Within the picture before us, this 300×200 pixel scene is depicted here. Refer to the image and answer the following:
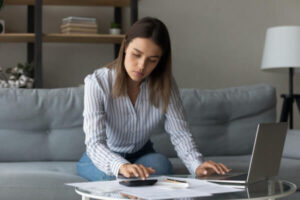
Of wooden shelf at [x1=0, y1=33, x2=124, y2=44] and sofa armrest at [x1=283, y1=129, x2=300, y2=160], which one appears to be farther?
wooden shelf at [x1=0, y1=33, x2=124, y2=44]

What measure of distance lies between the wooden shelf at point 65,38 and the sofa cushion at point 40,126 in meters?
0.89

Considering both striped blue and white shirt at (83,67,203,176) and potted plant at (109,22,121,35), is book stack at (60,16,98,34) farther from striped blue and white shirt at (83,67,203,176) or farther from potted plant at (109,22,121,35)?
striped blue and white shirt at (83,67,203,176)

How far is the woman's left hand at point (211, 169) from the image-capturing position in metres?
1.55

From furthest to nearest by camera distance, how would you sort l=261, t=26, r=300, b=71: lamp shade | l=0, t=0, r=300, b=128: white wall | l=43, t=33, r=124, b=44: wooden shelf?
l=0, t=0, r=300, b=128: white wall, l=261, t=26, r=300, b=71: lamp shade, l=43, t=33, r=124, b=44: wooden shelf

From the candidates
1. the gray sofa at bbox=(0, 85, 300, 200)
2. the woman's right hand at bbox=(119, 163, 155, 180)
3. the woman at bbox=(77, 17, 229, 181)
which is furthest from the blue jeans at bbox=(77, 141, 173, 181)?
the woman's right hand at bbox=(119, 163, 155, 180)

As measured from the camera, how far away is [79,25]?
11.1 ft

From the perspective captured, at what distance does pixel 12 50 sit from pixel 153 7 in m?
1.09

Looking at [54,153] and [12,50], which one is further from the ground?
[12,50]

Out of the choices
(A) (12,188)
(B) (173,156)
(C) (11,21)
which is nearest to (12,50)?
(C) (11,21)

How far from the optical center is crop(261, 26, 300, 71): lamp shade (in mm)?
3428

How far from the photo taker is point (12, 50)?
3531 mm

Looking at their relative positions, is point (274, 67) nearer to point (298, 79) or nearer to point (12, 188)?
point (298, 79)

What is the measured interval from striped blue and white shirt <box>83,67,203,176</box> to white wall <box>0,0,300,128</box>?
1.77m

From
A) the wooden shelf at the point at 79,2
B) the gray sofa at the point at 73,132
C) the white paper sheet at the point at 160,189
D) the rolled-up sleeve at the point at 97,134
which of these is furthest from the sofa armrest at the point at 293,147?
the wooden shelf at the point at 79,2
